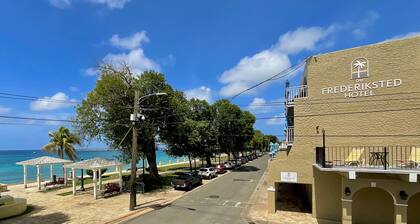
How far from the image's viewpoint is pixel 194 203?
77.0 feet

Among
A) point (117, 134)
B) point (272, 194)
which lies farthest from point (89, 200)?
point (272, 194)

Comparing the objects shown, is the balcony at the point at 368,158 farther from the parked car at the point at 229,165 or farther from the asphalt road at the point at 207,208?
the parked car at the point at 229,165

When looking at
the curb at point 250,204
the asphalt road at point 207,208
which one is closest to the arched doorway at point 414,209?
the curb at point 250,204

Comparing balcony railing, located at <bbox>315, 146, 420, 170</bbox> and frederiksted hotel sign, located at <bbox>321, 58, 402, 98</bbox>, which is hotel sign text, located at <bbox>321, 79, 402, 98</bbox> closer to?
frederiksted hotel sign, located at <bbox>321, 58, 402, 98</bbox>

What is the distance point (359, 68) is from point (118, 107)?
1941 centimetres

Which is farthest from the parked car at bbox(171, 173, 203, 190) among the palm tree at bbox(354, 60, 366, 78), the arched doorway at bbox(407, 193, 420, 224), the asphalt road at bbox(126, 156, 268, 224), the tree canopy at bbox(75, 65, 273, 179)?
the arched doorway at bbox(407, 193, 420, 224)

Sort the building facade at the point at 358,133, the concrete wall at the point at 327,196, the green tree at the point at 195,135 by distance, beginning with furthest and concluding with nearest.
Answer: the green tree at the point at 195,135 < the concrete wall at the point at 327,196 < the building facade at the point at 358,133

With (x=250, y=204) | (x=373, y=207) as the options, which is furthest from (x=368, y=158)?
(x=250, y=204)

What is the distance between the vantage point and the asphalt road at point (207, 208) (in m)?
18.5

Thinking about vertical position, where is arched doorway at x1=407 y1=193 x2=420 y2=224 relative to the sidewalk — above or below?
above

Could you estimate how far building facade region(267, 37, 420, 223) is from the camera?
15.5 m

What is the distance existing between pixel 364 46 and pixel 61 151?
1425 inches

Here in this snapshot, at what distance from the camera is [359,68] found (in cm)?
1794

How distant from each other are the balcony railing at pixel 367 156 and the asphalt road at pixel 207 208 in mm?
6065
